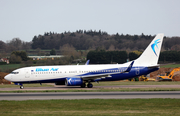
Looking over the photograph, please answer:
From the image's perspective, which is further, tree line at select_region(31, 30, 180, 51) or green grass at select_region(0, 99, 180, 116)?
tree line at select_region(31, 30, 180, 51)

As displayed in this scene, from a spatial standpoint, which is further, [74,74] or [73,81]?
[74,74]

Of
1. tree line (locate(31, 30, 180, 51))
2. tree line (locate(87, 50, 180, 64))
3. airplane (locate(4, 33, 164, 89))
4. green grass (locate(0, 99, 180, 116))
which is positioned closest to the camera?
green grass (locate(0, 99, 180, 116))

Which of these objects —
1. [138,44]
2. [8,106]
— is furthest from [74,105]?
[138,44]

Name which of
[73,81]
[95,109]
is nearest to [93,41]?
[73,81]

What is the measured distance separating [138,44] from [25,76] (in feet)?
328

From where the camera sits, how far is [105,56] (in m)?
98.3

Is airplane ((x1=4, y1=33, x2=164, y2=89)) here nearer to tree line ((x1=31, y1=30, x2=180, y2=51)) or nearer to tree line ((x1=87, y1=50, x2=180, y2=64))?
tree line ((x1=87, y1=50, x2=180, y2=64))

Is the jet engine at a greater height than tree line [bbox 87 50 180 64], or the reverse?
tree line [bbox 87 50 180 64]

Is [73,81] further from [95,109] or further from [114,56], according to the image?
[114,56]

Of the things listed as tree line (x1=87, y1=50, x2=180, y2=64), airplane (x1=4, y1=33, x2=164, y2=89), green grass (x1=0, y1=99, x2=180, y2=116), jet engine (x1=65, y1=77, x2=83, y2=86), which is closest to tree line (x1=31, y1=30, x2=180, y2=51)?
tree line (x1=87, y1=50, x2=180, y2=64)

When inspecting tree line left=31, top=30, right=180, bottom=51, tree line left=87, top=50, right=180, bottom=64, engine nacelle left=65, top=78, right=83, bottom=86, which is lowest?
engine nacelle left=65, top=78, right=83, bottom=86

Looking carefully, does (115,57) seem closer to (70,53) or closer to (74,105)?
(70,53)

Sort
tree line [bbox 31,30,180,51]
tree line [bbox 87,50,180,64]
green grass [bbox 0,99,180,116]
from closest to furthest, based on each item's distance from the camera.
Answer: green grass [bbox 0,99,180,116] → tree line [bbox 87,50,180,64] → tree line [bbox 31,30,180,51]

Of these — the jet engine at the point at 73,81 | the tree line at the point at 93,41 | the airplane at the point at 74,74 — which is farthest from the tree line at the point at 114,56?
the jet engine at the point at 73,81
